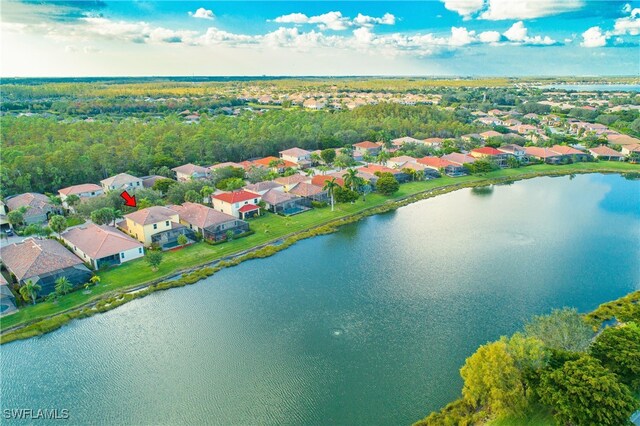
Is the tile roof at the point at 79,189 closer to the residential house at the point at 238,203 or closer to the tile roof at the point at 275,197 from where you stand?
the residential house at the point at 238,203

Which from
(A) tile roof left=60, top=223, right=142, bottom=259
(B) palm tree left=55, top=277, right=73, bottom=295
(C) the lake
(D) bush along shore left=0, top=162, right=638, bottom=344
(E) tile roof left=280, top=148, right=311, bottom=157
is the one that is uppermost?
(E) tile roof left=280, top=148, right=311, bottom=157

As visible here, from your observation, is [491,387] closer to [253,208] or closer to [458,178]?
[253,208]

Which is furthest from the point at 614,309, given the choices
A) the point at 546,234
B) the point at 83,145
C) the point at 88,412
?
the point at 83,145

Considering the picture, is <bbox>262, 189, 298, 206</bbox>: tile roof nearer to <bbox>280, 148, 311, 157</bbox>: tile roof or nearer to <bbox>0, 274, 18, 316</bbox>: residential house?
<bbox>280, 148, 311, 157</bbox>: tile roof

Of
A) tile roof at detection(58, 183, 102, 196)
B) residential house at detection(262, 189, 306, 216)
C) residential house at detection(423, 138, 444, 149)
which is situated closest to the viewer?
residential house at detection(262, 189, 306, 216)

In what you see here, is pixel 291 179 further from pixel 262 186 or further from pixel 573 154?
pixel 573 154

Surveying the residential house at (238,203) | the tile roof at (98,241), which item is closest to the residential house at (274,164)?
the residential house at (238,203)

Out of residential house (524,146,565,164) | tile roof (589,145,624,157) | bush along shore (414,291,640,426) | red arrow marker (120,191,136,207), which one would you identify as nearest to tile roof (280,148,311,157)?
red arrow marker (120,191,136,207)
